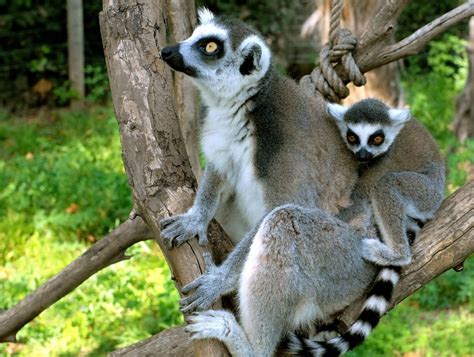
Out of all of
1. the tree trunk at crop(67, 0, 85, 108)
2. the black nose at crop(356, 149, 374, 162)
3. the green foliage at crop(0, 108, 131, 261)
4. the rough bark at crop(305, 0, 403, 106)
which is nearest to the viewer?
the black nose at crop(356, 149, 374, 162)

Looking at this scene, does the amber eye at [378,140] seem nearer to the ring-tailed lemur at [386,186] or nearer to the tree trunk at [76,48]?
the ring-tailed lemur at [386,186]

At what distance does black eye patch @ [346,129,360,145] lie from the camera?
11.9 feet

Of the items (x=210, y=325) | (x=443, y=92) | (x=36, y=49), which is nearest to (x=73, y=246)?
(x=210, y=325)

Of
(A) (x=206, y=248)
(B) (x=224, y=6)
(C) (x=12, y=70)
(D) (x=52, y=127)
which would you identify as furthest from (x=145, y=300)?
(B) (x=224, y=6)

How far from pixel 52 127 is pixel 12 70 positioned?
177cm


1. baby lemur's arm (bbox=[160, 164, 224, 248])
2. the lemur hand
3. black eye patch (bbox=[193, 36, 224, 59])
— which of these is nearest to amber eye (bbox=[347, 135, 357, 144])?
baby lemur's arm (bbox=[160, 164, 224, 248])

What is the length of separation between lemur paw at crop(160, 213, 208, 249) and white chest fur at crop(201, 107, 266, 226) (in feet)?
0.97

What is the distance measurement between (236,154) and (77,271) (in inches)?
50.2

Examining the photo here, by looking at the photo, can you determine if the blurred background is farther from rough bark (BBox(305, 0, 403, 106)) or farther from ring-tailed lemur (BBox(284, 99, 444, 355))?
ring-tailed lemur (BBox(284, 99, 444, 355))

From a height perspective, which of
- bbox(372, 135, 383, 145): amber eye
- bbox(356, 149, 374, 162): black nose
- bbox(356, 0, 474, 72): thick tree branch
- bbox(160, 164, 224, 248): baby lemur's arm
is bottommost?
bbox(356, 149, 374, 162): black nose

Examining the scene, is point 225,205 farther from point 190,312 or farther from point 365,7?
point 365,7

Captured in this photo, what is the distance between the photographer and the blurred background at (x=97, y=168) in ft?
18.2

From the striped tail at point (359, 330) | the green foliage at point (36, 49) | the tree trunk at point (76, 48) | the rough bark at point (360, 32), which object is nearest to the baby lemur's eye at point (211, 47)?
the striped tail at point (359, 330)

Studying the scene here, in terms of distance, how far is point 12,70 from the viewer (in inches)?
435
